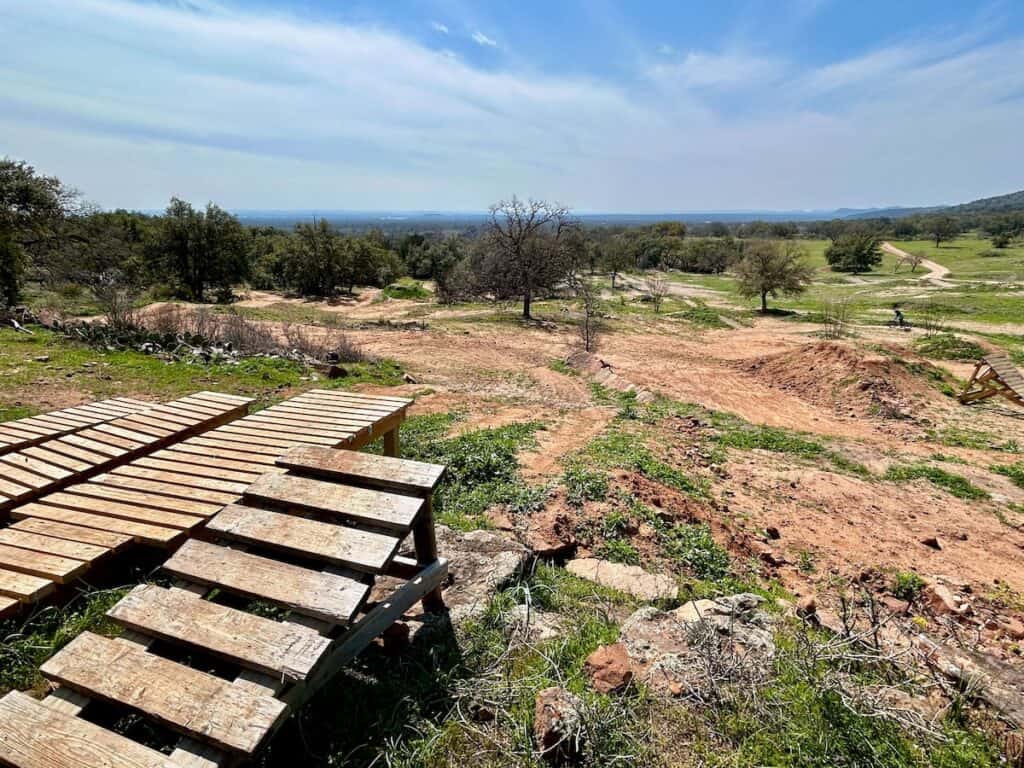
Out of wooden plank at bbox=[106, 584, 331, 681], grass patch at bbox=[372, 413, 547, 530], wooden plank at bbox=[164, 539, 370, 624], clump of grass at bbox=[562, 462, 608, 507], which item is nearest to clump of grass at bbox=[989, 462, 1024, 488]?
clump of grass at bbox=[562, 462, 608, 507]

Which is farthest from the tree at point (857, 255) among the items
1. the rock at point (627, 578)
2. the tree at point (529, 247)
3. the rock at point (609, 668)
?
the rock at point (609, 668)

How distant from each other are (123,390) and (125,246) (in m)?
32.0

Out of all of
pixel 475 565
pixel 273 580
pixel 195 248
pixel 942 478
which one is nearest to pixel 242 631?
pixel 273 580

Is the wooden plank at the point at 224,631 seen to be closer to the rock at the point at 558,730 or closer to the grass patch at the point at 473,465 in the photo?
the rock at the point at 558,730

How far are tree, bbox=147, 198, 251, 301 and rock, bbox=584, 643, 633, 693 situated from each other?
108 ft

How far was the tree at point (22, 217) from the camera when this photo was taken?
1553cm

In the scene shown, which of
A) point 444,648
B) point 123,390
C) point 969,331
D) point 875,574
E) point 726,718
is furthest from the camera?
point 969,331

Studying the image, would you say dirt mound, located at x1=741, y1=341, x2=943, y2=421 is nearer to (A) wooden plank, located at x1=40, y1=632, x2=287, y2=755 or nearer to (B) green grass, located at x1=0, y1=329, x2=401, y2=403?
(B) green grass, located at x1=0, y1=329, x2=401, y2=403

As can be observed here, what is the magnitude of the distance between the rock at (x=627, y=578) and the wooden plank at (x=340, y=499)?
193 cm

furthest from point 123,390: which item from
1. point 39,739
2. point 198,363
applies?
point 39,739

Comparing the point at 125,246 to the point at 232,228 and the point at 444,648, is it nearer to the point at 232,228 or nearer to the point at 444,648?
the point at 232,228

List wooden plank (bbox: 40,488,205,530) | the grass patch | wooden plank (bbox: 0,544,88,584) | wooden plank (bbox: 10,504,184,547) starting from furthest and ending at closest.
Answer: the grass patch
wooden plank (bbox: 40,488,205,530)
wooden plank (bbox: 10,504,184,547)
wooden plank (bbox: 0,544,88,584)

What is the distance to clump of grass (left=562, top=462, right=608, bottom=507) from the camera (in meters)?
5.39

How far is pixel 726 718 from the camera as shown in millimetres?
2342
